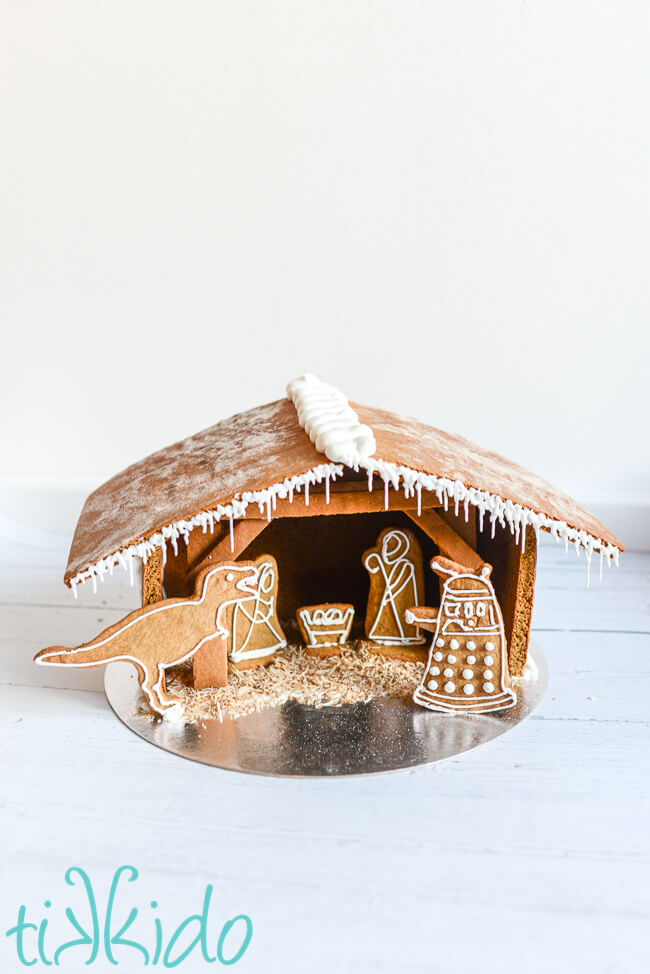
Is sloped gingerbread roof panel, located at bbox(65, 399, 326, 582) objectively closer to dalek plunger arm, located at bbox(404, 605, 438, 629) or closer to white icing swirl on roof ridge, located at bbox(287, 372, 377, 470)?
white icing swirl on roof ridge, located at bbox(287, 372, 377, 470)

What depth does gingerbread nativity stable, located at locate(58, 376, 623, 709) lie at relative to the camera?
2.96ft

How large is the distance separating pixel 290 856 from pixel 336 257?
1.09 meters

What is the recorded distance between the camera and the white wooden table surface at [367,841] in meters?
0.70

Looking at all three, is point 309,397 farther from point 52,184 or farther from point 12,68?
point 12,68

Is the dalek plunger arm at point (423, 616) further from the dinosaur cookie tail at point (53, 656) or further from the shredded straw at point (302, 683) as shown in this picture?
the dinosaur cookie tail at point (53, 656)

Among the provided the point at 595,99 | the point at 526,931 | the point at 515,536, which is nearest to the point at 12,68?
the point at 595,99

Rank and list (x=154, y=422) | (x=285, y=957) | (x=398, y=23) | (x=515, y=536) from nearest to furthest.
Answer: (x=285, y=957), (x=515, y=536), (x=398, y=23), (x=154, y=422)

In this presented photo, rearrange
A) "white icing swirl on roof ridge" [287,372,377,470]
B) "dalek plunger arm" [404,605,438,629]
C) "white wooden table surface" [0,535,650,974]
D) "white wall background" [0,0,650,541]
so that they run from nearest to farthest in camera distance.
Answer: "white wooden table surface" [0,535,650,974] < "white icing swirl on roof ridge" [287,372,377,470] < "dalek plunger arm" [404,605,438,629] < "white wall background" [0,0,650,541]

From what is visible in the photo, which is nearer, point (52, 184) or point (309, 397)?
point (309, 397)

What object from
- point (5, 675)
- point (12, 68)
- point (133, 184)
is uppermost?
point (12, 68)

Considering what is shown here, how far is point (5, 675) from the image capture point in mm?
1137

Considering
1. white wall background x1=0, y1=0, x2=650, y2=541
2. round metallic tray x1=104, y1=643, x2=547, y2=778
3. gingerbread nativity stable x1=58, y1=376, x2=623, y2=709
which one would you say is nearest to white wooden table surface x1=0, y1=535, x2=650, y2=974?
round metallic tray x1=104, y1=643, x2=547, y2=778

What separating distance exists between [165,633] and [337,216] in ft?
2.95

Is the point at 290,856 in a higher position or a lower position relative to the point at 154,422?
lower
